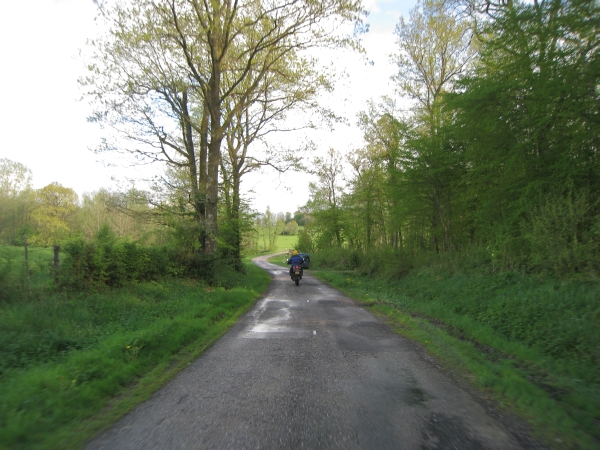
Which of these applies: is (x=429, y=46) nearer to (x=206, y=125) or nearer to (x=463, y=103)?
(x=463, y=103)

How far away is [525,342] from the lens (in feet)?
24.1

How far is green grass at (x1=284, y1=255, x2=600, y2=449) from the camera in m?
4.17

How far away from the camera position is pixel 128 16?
1399cm

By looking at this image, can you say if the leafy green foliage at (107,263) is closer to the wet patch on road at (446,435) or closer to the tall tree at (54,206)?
the wet patch on road at (446,435)

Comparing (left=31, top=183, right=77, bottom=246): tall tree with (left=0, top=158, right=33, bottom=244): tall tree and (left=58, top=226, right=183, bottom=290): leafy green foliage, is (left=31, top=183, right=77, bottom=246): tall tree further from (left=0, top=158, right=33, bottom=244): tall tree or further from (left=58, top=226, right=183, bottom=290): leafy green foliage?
(left=58, top=226, right=183, bottom=290): leafy green foliage

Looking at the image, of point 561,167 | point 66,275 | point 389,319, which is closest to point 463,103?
point 561,167

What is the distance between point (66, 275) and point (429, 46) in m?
22.6

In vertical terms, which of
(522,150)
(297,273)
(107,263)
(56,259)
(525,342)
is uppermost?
(522,150)

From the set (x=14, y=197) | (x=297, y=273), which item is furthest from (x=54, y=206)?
(x=297, y=273)

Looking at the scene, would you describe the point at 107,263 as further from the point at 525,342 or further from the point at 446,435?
the point at 525,342

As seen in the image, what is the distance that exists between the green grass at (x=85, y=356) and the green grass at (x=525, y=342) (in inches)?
181

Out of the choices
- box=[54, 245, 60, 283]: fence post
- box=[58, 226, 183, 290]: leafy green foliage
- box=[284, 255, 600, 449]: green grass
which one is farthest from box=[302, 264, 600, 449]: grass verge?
box=[54, 245, 60, 283]: fence post

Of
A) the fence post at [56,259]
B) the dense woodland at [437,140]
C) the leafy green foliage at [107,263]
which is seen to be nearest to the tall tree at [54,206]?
the dense woodland at [437,140]

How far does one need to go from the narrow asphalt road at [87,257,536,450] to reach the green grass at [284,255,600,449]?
1.63ft
